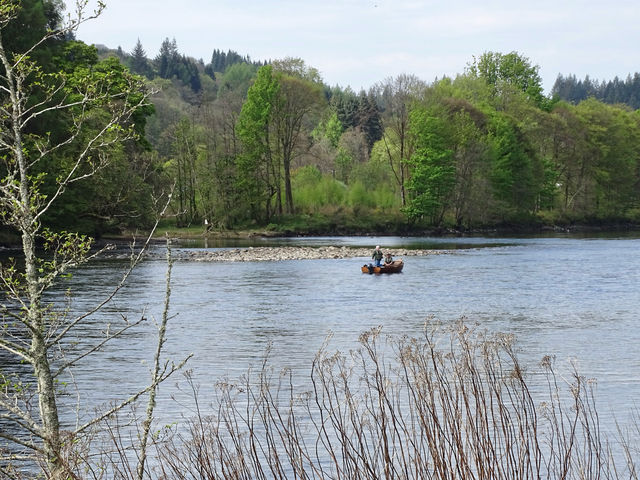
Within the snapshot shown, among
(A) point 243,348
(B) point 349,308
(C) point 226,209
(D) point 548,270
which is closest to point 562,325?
(B) point 349,308

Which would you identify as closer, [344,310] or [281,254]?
[344,310]

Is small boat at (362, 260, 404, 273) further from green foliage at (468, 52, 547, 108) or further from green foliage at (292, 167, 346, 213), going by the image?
green foliage at (468, 52, 547, 108)

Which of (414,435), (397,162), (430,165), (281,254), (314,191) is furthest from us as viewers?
(397,162)

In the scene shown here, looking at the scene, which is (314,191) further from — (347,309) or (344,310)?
(344,310)

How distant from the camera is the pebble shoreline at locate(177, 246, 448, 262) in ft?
190

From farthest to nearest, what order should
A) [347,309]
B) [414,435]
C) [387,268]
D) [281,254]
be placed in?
[281,254], [387,268], [347,309], [414,435]

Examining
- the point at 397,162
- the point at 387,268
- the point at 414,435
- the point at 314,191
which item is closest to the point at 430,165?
the point at 397,162

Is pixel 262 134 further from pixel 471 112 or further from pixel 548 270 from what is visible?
pixel 548 270

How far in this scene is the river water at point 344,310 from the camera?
68.8 ft

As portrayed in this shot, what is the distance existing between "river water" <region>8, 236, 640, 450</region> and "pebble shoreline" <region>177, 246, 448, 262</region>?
7.69 ft

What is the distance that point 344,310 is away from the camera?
110ft

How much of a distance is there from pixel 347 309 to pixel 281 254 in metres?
27.0

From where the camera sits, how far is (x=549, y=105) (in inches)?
4614

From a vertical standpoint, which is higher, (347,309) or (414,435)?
(414,435)
